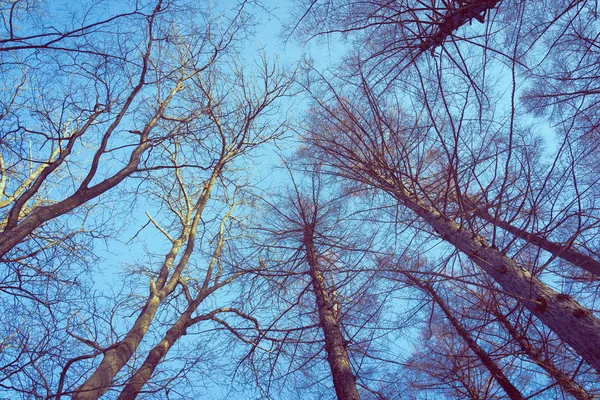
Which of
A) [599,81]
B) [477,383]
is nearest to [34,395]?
[477,383]

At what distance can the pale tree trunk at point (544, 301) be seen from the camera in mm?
1874

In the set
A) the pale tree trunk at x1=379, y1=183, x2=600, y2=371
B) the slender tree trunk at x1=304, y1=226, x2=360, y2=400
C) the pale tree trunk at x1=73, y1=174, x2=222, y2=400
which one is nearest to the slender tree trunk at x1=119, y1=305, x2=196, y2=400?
the pale tree trunk at x1=73, y1=174, x2=222, y2=400

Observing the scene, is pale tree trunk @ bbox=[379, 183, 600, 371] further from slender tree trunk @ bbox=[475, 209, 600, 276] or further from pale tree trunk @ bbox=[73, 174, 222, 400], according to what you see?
pale tree trunk @ bbox=[73, 174, 222, 400]

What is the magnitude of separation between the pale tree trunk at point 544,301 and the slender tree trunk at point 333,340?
51.9 inches

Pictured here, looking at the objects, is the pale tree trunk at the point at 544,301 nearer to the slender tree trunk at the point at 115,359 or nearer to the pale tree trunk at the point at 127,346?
the pale tree trunk at the point at 127,346

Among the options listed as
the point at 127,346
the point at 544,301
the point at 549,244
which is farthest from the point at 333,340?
the point at 549,244

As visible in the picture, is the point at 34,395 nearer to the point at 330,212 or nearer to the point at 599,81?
the point at 330,212

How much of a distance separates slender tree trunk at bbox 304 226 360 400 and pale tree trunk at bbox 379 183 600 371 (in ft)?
4.33

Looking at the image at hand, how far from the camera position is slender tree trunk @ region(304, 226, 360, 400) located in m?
2.73

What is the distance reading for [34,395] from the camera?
1888 mm

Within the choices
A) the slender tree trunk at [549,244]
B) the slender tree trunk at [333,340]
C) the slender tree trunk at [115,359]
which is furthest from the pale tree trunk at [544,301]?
the slender tree trunk at [115,359]

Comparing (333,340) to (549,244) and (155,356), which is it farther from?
(549,244)

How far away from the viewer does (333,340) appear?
10.0 ft

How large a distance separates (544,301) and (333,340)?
1.66 metres
